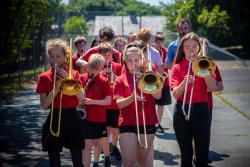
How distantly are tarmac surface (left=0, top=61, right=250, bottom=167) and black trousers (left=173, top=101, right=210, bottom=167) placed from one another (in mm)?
1968

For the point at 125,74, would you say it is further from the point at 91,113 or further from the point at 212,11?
the point at 212,11

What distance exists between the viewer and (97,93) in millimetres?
6797

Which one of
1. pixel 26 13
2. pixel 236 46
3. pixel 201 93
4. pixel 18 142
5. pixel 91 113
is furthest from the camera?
pixel 236 46

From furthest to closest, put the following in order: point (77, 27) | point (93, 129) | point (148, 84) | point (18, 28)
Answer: point (77, 27) < point (18, 28) < point (93, 129) < point (148, 84)

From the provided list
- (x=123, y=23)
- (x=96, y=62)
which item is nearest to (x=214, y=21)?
(x=123, y=23)

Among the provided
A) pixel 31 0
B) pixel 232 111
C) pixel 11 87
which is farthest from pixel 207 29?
pixel 232 111

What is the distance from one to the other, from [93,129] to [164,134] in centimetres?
344

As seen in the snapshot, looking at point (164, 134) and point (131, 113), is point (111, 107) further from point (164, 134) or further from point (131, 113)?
point (164, 134)

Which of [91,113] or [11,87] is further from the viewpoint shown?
[11,87]

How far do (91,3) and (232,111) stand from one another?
156 metres

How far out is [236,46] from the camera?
43.8 meters

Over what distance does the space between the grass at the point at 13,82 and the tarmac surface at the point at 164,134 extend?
A: 103 centimetres

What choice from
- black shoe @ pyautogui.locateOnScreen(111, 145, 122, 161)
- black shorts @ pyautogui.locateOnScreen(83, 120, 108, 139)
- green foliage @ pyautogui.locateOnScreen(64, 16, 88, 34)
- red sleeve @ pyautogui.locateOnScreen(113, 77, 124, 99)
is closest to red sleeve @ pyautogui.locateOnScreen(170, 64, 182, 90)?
red sleeve @ pyautogui.locateOnScreen(113, 77, 124, 99)

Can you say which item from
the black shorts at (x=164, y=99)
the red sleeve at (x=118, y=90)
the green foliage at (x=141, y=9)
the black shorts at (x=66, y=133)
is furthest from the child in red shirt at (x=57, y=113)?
the green foliage at (x=141, y=9)
